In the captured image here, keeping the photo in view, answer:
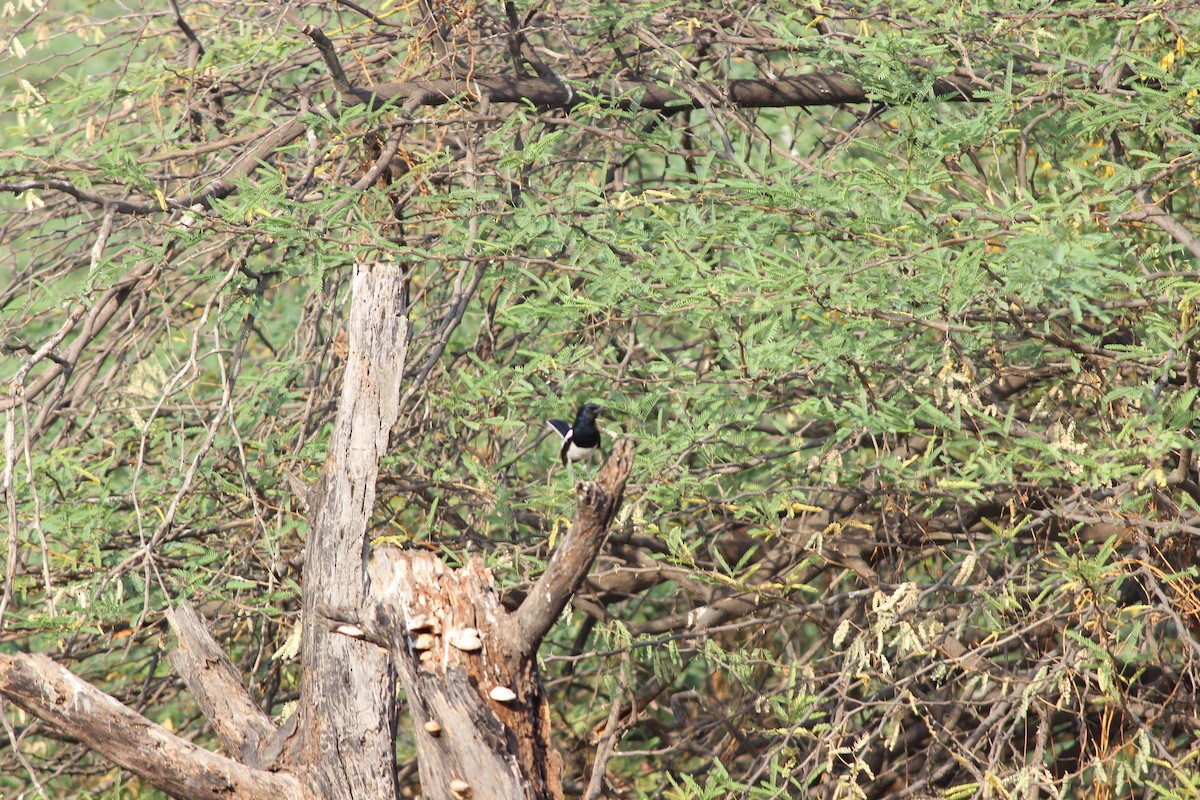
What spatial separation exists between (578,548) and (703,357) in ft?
6.57

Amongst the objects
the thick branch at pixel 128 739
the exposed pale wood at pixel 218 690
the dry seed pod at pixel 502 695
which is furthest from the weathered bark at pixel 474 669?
the exposed pale wood at pixel 218 690

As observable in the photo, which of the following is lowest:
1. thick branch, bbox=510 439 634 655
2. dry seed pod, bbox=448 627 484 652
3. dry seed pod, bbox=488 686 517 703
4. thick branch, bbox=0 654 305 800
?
thick branch, bbox=0 654 305 800

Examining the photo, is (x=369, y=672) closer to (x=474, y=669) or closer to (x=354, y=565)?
(x=354, y=565)

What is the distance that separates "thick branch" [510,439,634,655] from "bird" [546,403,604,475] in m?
1.54

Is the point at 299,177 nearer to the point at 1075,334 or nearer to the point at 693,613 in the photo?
the point at 693,613

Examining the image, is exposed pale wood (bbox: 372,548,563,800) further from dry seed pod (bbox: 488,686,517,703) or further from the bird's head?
the bird's head

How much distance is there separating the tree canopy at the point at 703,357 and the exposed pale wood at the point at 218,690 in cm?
11

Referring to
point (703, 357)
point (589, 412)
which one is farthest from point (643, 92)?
point (589, 412)

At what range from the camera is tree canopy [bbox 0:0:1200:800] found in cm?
350

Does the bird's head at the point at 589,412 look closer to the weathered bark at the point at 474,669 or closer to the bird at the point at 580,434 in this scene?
the bird at the point at 580,434

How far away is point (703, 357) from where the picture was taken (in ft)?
15.1

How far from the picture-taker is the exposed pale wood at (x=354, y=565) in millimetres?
3111

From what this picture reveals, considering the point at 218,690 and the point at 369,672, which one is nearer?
the point at 369,672

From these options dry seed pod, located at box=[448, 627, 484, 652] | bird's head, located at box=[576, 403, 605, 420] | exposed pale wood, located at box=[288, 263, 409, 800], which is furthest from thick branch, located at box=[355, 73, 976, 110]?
dry seed pod, located at box=[448, 627, 484, 652]
